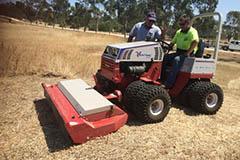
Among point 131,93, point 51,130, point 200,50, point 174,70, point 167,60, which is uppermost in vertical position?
point 200,50

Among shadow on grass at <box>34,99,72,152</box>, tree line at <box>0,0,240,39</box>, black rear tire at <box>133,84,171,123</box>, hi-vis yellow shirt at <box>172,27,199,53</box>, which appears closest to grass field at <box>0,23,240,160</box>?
shadow on grass at <box>34,99,72,152</box>

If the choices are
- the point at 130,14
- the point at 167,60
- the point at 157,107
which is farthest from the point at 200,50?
the point at 130,14

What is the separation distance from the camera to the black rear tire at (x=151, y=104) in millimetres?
4816

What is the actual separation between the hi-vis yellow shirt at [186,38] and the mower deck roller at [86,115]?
1963mm

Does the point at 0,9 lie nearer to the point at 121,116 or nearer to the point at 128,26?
the point at 121,116

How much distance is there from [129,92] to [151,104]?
382mm

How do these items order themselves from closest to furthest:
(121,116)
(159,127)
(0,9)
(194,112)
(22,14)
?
(0,9)
(22,14)
(121,116)
(159,127)
(194,112)

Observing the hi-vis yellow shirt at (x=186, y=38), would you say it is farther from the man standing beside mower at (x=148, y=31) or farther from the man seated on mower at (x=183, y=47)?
the man standing beside mower at (x=148, y=31)

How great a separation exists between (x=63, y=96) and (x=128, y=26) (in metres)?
57.8

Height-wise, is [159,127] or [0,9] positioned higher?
[0,9]

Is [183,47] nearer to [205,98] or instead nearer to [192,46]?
[192,46]

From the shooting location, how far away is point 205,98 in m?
5.73

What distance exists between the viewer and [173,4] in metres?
46.2

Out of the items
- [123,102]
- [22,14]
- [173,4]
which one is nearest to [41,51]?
[123,102]
